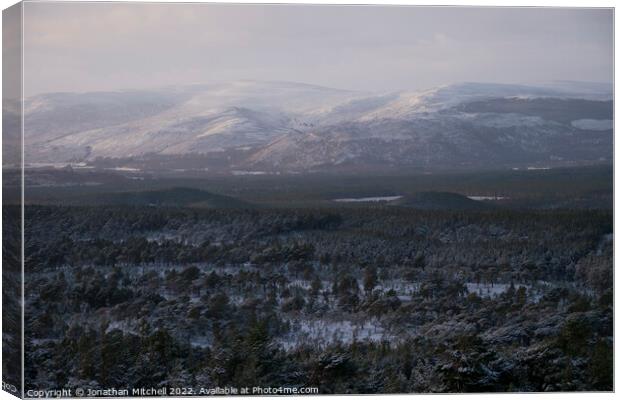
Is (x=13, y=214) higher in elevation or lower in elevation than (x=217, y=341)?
higher

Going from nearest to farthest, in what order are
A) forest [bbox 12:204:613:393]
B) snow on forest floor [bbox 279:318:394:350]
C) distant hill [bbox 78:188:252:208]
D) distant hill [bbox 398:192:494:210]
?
forest [bbox 12:204:613:393] → snow on forest floor [bbox 279:318:394:350] → distant hill [bbox 78:188:252:208] → distant hill [bbox 398:192:494:210]

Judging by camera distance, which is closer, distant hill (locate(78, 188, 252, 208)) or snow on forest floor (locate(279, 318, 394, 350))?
snow on forest floor (locate(279, 318, 394, 350))

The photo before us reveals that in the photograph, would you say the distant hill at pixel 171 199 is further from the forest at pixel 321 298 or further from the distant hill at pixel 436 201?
the distant hill at pixel 436 201

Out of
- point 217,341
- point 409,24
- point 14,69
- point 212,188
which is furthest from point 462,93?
point 14,69

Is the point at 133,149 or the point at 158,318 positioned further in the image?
the point at 133,149

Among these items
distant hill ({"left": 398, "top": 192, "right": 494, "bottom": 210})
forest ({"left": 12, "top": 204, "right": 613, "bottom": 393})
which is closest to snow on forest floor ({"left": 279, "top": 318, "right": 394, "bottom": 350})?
forest ({"left": 12, "top": 204, "right": 613, "bottom": 393})

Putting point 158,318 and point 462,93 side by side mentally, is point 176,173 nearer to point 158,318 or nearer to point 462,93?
point 158,318

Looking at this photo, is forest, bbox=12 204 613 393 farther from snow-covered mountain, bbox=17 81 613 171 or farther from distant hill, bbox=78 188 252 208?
snow-covered mountain, bbox=17 81 613 171
